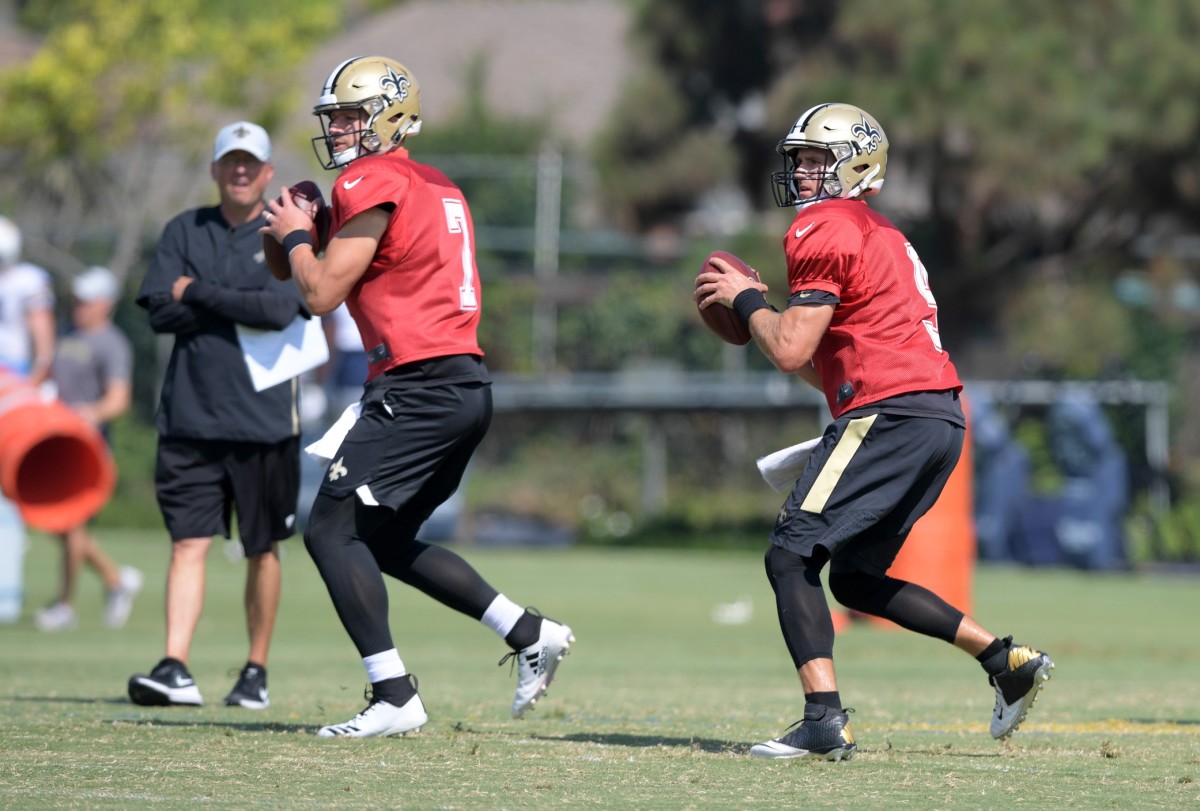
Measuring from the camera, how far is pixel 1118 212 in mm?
26219

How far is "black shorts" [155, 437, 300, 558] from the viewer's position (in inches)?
317

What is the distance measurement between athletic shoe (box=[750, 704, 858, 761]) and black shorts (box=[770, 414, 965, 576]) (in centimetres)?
51

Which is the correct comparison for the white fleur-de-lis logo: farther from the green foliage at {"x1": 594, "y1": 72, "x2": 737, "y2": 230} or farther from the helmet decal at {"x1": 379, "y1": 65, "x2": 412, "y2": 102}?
the green foliage at {"x1": 594, "y1": 72, "x2": 737, "y2": 230}

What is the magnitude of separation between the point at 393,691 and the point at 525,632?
2.05 feet

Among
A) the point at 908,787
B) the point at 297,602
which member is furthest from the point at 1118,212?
the point at 908,787

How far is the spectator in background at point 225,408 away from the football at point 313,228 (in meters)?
1.11

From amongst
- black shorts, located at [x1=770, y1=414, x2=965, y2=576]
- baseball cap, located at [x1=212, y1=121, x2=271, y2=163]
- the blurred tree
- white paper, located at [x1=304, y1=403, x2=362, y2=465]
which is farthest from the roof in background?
black shorts, located at [x1=770, y1=414, x2=965, y2=576]

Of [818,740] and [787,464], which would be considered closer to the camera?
[818,740]

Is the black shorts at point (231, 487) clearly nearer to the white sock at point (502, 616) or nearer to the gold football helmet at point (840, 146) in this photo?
the white sock at point (502, 616)

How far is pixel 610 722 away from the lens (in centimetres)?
725

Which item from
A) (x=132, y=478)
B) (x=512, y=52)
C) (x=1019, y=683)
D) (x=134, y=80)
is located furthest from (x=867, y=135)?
(x=512, y=52)

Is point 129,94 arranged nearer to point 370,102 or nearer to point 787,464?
point 370,102

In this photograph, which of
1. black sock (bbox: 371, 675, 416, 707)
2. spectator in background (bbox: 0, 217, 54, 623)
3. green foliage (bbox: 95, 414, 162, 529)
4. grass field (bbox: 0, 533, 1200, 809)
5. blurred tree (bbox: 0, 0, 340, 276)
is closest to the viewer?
grass field (bbox: 0, 533, 1200, 809)

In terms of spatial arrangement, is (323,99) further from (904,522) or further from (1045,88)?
(1045,88)
